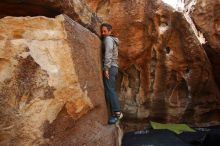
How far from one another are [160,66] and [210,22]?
2332 mm

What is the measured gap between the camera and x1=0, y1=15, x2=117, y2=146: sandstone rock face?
512 cm

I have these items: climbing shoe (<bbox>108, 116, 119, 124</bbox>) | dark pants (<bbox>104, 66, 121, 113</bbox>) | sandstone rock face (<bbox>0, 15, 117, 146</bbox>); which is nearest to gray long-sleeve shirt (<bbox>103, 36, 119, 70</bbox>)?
dark pants (<bbox>104, 66, 121, 113</bbox>)

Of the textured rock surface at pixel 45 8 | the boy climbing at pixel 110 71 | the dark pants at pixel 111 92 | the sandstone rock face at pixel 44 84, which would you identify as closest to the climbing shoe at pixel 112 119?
the boy climbing at pixel 110 71

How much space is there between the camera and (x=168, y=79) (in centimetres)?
1085

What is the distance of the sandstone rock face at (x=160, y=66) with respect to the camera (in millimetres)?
9953

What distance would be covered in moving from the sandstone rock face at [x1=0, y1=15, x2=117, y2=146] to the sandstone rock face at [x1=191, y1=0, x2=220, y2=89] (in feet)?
21.2

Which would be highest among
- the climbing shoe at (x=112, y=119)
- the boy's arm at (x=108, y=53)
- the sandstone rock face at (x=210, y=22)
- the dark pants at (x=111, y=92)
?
the sandstone rock face at (x=210, y=22)

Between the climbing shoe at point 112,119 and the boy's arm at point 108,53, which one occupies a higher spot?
the boy's arm at point 108,53

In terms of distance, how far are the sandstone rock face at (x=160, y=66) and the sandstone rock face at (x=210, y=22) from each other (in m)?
0.36

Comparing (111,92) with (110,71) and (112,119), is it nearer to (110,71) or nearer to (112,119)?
(110,71)

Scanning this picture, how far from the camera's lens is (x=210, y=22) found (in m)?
11.0

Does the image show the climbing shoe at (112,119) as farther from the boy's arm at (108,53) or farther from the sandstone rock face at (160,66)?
the sandstone rock face at (160,66)

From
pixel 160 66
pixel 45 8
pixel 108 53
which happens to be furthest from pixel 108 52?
pixel 160 66

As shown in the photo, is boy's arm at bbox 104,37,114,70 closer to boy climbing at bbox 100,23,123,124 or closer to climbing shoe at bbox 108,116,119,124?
boy climbing at bbox 100,23,123,124
